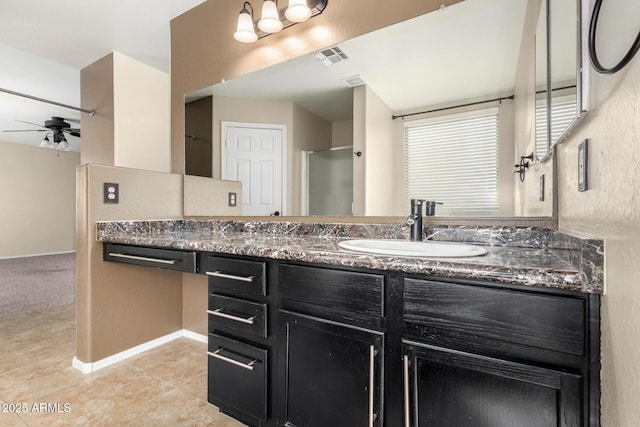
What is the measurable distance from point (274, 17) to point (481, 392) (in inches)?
78.0

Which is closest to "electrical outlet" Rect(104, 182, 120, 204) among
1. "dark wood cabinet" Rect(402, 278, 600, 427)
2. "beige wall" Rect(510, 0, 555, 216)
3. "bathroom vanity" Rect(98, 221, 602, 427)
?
"bathroom vanity" Rect(98, 221, 602, 427)

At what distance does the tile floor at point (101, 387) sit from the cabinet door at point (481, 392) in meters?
1.01

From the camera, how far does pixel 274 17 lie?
5.88 feet

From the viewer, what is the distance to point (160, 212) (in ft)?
7.34

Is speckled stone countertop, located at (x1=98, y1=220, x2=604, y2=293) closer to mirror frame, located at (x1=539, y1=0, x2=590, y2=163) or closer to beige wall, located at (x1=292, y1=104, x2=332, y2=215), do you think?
beige wall, located at (x1=292, y1=104, x2=332, y2=215)

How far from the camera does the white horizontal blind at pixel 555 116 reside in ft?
2.85

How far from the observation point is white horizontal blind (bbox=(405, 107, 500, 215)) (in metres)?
→ 1.33

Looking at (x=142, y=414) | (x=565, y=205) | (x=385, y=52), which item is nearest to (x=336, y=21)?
(x=385, y=52)

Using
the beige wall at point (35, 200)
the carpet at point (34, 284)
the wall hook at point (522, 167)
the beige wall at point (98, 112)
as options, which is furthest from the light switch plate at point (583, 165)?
the beige wall at point (35, 200)

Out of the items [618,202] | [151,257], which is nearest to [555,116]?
[618,202]

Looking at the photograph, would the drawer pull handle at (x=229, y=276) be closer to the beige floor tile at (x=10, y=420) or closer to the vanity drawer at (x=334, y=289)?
the vanity drawer at (x=334, y=289)

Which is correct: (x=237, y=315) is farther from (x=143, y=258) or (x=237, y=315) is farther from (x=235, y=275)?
(x=143, y=258)

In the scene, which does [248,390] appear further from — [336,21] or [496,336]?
[336,21]

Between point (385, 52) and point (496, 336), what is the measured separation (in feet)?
4.50
